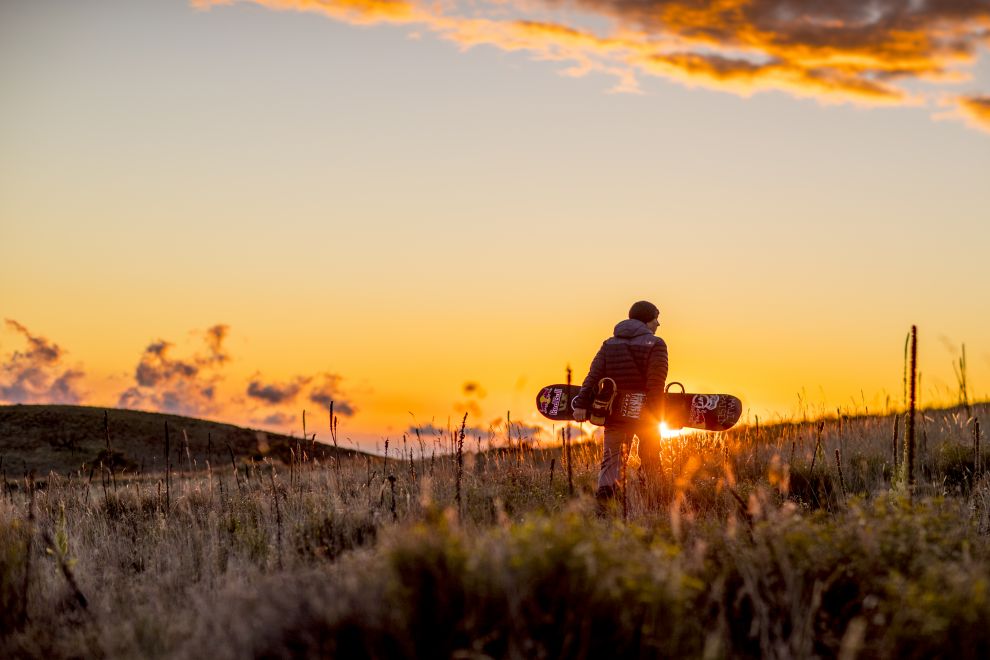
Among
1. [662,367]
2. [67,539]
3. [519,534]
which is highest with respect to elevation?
[662,367]

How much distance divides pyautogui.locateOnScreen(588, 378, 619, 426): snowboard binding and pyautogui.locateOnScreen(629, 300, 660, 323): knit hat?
3.13 feet

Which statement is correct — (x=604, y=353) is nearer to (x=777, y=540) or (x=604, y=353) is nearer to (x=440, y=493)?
(x=440, y=493)

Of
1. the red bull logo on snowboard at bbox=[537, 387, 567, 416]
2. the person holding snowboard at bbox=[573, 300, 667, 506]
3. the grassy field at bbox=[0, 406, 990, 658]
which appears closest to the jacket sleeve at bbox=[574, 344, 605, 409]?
the person holding snowboard at bbox=[573, 300, 667, 506]

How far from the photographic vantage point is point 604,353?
38.3 ft

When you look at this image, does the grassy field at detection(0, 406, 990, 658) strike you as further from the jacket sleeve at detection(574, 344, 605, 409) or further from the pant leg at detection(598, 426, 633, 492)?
the jacket sleeve at detection(574, 344, 605, 409)

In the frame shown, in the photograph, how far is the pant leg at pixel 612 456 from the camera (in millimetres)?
11273

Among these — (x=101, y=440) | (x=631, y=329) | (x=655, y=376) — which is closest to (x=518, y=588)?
(x=655, y=376)

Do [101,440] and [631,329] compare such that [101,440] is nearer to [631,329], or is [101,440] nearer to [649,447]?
[649,447]

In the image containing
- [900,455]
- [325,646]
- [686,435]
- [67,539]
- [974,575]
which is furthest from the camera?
[686,435]

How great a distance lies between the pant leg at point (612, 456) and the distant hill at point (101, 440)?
71.8ft

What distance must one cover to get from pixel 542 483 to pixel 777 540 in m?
5.53

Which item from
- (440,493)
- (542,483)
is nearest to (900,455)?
(542,483)

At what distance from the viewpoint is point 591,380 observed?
11695mm

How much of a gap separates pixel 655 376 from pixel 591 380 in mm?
821
